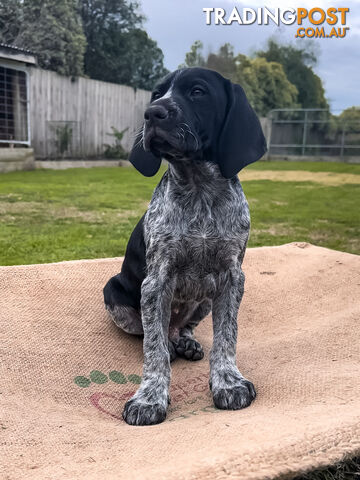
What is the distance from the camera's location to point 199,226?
2.34m

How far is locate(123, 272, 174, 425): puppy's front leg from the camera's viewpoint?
2.20 meters

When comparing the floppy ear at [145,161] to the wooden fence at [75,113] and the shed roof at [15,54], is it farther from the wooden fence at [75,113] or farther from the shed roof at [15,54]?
the wooden fence at [75,113]

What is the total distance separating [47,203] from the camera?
7.86 metres

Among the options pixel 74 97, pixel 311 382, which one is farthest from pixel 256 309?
pixel 74 97

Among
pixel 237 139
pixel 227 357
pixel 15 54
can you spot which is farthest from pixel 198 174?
pixel 15 54

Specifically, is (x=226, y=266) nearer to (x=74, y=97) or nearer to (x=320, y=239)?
(x=320, y=239)

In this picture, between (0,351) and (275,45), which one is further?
(275,45)

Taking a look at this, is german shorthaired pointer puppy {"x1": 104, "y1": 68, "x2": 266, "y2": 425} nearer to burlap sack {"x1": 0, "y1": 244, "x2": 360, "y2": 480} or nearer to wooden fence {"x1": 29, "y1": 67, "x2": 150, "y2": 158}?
burlap sack {"x1": 0, "y1": 244, "x2": 360, "y2": 480}

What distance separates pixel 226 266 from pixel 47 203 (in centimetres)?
588

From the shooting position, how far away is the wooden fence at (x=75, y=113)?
45.4 feet

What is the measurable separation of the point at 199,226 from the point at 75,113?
13.6 m

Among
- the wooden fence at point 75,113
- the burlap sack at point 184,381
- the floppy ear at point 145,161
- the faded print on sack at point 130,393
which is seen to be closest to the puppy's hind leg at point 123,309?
the burlap sack at point 184,381

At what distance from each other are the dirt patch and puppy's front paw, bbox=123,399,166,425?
10401 mm

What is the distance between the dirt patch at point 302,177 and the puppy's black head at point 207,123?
998cm
